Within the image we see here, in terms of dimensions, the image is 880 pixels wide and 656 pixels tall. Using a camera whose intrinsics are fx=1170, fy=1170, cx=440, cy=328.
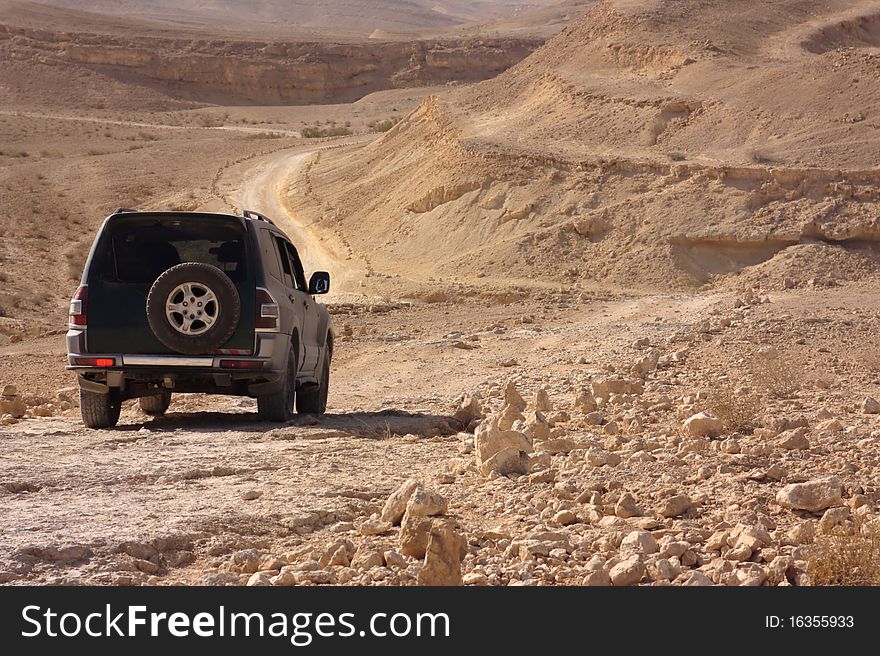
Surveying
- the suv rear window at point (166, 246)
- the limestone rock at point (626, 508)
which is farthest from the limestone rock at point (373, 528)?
the suv rear window at point (166, 246)

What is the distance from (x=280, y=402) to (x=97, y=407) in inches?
57.2

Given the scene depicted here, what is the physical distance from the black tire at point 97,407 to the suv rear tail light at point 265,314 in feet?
4.54

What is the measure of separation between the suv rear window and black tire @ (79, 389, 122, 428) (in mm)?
965

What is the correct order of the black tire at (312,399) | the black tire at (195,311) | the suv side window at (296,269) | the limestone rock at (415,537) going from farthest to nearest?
1. the black tire at (312,399)
2. the suv side window at (296,269)
3. the black tire at (195,311)
4. the limestone rock at (415,537)

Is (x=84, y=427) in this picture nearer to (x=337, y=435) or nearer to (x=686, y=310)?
(x=337, y=435)

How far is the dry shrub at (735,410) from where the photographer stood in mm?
7750

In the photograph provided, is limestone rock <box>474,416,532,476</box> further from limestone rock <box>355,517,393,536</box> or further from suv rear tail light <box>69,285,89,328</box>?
suv rear tail light <box>69,285,89,328</box>

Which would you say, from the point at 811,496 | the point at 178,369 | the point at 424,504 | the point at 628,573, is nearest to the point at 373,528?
the point at 424,504

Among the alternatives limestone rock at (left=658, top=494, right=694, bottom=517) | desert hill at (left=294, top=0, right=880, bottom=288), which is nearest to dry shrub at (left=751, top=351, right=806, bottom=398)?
limestone rock at (left=658, top=494, right=694, bottom=517)

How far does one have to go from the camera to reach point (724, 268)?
2481cm

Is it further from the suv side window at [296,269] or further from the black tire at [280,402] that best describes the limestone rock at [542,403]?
the suv side window at [296,269]

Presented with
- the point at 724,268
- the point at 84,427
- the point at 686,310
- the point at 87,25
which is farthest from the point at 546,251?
the point at 87,25

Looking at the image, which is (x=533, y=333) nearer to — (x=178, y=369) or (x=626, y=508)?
(x=178, y=369)

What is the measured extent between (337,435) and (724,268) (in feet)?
57.3
